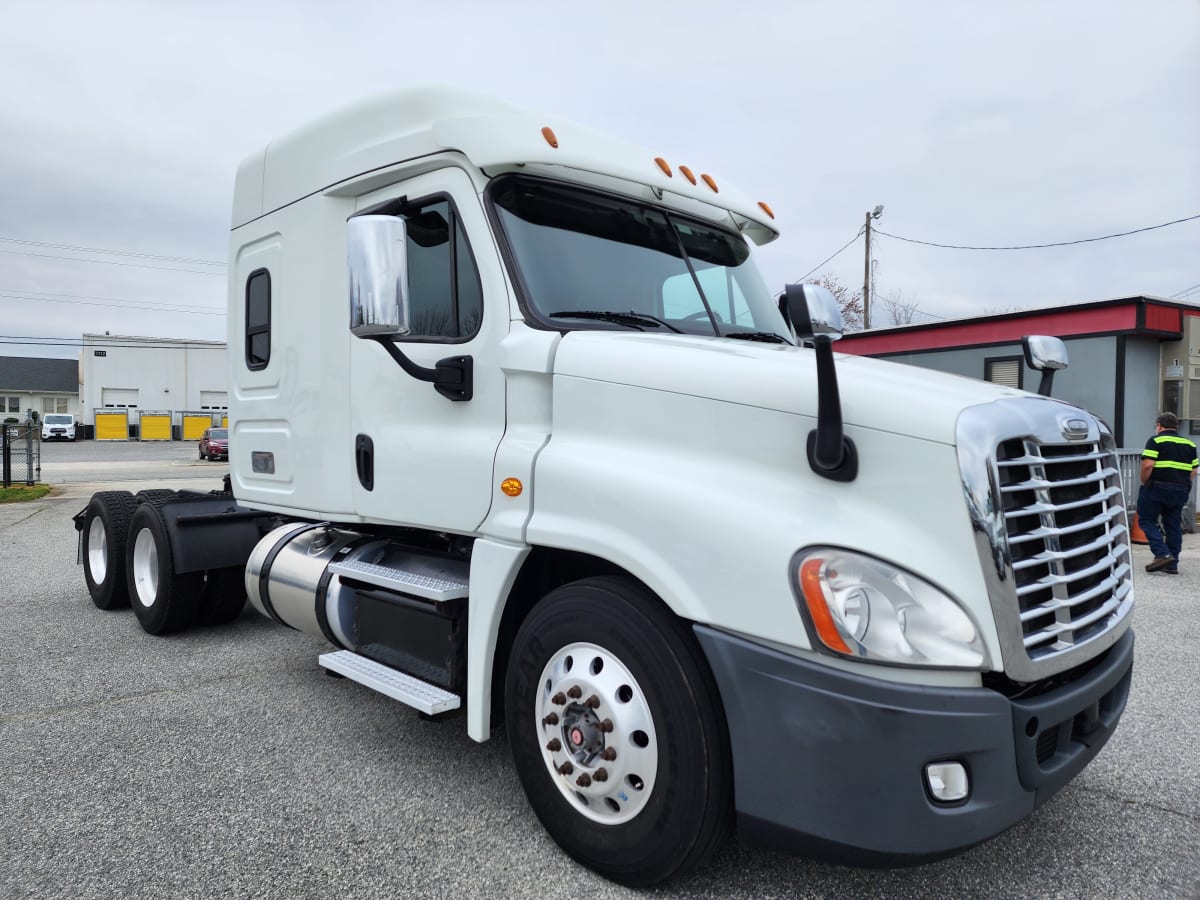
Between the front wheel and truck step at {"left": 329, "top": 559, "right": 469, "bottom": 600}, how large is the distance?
47 centimetres

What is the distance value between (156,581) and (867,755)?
5.03 metres

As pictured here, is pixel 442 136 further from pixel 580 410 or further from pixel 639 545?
pixel 639 545

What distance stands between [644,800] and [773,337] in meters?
1.99

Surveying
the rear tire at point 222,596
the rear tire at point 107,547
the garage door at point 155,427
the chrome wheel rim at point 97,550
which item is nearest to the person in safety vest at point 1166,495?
the rear tire at point 222,596

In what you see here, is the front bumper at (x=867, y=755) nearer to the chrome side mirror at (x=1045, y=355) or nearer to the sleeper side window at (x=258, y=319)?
the chrome side mirror at (x=1045, y=355)

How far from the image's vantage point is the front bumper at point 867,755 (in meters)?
2.01

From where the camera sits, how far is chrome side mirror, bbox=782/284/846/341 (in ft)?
6.82

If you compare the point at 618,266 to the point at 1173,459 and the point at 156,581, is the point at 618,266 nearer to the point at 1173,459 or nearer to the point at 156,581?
the point at 156,581

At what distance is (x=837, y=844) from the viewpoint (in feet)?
6.87

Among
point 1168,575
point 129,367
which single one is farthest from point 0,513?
point 129,367

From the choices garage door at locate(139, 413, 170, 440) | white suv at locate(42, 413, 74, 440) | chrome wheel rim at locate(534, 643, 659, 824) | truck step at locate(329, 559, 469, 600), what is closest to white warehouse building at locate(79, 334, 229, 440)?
garage door at locate(139, 413, 170, 440)

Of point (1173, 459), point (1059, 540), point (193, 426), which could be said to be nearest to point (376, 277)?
point (1059, 540)

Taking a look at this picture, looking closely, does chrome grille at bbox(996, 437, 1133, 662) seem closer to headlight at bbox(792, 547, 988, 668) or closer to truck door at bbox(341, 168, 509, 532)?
headlight at bbox(792, 547, 988, 668)

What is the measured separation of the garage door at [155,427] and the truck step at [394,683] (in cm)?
5964
